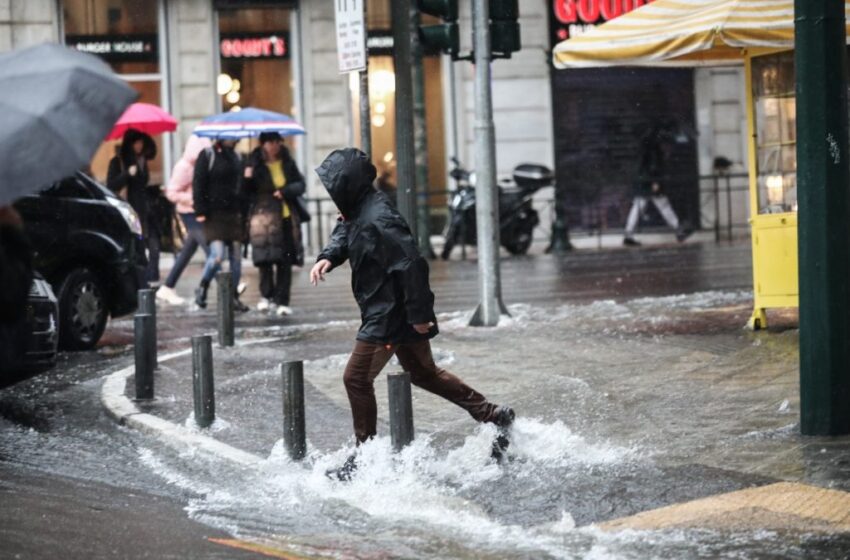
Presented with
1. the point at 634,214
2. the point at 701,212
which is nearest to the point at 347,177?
the point at 634,214

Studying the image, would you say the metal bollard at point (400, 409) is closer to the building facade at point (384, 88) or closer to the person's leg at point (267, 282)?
the person's leg at point (267, 282)

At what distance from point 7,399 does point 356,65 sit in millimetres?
3361

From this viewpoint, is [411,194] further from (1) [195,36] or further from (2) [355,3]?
(1) [195,36]

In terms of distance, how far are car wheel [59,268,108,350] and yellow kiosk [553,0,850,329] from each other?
14.7 ft

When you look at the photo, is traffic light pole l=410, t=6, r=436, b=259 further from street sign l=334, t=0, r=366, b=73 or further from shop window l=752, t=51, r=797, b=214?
street sign l=334, t=0, r=366, b=73

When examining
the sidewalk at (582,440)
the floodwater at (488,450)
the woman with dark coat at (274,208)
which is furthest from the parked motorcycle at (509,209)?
the floodwater at (488,450)

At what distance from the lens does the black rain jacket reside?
26.2ft

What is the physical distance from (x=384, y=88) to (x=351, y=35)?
17.7 m

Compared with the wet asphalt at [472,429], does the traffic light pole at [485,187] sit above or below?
above

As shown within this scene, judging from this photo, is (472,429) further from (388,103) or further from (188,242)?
(388,103)

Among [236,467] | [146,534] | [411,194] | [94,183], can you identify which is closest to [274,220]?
[94,183]

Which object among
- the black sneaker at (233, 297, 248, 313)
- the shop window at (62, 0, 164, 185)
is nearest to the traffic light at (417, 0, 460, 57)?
the black sneaker at (233, 297, 248, 313)

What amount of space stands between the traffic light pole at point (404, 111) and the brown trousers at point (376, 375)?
3.62m

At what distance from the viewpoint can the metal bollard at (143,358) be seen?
10938 millimetres
